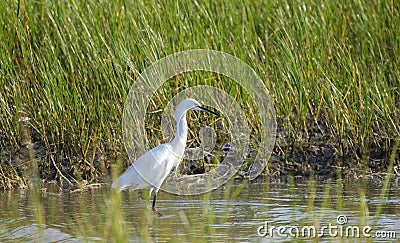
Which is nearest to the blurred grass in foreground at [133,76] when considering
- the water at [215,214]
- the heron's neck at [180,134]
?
the water at [215,214]

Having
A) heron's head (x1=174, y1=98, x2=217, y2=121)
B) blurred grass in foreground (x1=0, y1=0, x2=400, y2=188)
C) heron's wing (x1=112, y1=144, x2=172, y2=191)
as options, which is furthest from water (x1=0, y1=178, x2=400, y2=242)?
heron's head (x1=174, y1=98, x2=217, y2=121)

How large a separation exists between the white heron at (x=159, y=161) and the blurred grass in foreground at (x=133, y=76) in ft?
2.01

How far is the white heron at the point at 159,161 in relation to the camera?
18.3 feet

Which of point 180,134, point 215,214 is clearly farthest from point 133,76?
point 215,214

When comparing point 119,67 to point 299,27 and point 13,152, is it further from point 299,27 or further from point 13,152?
point 299,27

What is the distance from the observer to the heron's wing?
18.4 feet

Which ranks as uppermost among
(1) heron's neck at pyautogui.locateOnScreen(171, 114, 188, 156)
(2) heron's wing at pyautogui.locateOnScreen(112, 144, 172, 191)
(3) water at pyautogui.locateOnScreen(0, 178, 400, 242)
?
(1) heron's neck at pyautogui.locateOnScreen(171, 114, 188, 156)

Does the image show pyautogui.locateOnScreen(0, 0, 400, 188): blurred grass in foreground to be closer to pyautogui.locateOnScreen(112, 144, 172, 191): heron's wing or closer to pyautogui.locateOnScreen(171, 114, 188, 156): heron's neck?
pyautogui.locateOnScreen(112, 144, 172, 191): heron's wing

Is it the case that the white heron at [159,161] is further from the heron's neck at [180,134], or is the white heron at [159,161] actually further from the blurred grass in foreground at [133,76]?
the blurred grass in foreground at [133,76]

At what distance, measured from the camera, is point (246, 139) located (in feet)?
21.4

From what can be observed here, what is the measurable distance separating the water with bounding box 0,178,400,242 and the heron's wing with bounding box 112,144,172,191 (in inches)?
6.9

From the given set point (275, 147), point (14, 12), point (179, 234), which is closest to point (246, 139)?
point (275, 147)

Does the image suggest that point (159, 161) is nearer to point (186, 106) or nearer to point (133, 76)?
point (186, 106)

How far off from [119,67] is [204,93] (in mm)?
748
